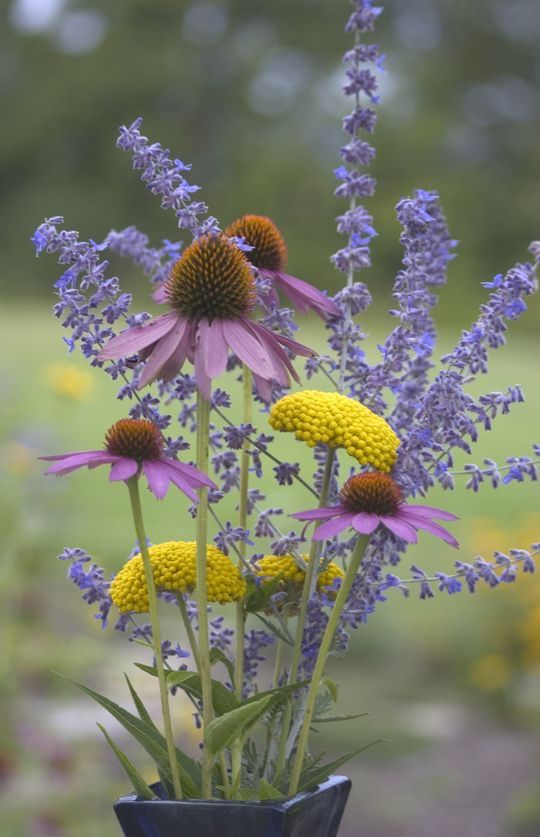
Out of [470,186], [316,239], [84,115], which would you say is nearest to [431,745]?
[316,239]

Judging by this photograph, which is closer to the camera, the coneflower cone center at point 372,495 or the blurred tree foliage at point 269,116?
the coneflower cone center at point 372,495

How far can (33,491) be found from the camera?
13.1 ft

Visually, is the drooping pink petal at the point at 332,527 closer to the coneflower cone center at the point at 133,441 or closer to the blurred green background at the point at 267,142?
the coneflower cone center at the point at 133,441

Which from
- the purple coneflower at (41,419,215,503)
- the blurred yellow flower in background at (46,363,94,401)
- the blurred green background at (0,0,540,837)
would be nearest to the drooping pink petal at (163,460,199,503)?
the purple coneflower at (41,419,215,503)

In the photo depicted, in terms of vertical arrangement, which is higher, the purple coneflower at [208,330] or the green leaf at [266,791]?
the purple coneflower at [208,330]

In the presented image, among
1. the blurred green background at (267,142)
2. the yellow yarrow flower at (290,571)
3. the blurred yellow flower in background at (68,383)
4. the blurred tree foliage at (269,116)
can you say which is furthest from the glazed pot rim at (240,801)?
the blurred tree foliage at (269,116)

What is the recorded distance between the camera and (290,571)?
695mm

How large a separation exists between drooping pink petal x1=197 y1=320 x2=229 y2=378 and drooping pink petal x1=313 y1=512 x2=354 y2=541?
0.31 feet

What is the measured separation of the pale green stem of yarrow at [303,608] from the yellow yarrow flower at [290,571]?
0.03 meters

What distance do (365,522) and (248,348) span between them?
0.35 ft

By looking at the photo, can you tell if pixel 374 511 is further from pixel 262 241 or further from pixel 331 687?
pixel 262 241

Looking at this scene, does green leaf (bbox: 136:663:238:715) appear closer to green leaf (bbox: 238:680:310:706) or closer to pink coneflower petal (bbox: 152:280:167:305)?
green leaf (bbox: 238:680:310:706)

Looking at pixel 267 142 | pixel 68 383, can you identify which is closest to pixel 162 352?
pixel 68 383

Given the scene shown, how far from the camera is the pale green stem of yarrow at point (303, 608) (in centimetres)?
65
